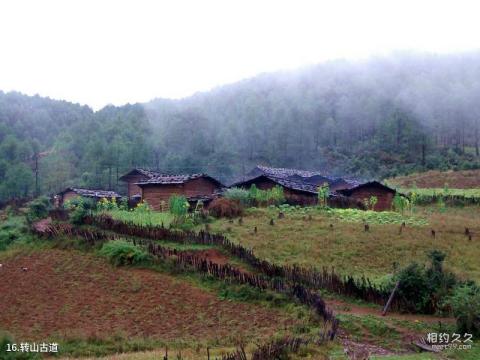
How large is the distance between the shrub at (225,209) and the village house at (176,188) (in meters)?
6.02

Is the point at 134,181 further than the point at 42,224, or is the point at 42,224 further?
the point at 134,181

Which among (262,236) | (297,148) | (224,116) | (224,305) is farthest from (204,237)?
(224,116)

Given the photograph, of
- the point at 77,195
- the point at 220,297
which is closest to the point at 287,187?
the point at 77,195

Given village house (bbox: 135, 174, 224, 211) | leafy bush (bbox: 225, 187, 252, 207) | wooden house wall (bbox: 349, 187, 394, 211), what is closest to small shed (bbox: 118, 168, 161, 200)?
village house (bbox: 135, 174, 224, 211)

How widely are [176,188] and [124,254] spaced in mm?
16394

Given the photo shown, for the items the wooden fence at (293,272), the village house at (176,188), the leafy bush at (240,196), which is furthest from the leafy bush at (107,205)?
the wooden fence at (293,272)

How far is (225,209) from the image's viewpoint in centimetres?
2977

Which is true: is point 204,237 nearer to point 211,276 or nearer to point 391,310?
point 211,276

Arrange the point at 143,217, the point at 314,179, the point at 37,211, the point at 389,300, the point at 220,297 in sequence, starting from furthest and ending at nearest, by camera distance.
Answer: the point at 314,179 < the point at 37,211 < the point at 143,217 < the point at 220,297 < the point at 389,300

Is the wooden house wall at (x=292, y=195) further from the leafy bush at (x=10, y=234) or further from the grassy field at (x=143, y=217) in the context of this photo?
the leafy bush at (x=10, y=234)

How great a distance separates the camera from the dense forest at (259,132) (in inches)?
2724

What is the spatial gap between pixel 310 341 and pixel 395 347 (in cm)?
269

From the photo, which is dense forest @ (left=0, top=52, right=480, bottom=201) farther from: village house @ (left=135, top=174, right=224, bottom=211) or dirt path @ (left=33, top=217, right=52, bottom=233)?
dirt path @ (left=33, top=217, right=52, bottom=233)

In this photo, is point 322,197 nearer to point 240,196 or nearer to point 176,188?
point 240,196
